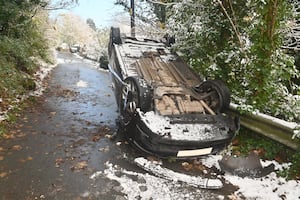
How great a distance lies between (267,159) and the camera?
4688 millimetres

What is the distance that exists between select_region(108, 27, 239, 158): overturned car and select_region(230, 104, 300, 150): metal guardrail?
48 centimetres

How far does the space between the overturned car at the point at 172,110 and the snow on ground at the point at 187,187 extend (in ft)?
1.79

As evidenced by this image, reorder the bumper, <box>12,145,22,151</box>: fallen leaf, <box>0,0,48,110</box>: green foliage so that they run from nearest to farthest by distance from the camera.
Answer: the bumper → <box>12,145,22,151</box>: fallen leaf → <box>0,0,48,110</box>: green foliage

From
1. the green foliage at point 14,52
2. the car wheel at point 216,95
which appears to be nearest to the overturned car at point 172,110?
the car wheel at point 216,95

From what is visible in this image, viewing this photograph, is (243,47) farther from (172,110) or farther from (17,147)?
(17,147)

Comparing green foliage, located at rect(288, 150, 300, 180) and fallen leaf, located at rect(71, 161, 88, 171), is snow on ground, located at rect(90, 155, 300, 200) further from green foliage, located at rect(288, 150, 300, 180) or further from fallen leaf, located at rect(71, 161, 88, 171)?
fallen leaf, located at rect(71, 161, 88, 171)

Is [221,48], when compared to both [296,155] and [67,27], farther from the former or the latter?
[67,27]

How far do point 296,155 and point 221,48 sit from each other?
137 inches

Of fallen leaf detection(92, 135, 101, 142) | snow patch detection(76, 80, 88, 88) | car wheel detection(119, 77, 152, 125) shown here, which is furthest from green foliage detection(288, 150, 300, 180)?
snow patch detection(76, 80, 88, 88)

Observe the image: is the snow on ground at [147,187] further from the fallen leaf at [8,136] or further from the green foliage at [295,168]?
the fallen leaf at [8,136]

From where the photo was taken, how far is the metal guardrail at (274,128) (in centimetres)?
432

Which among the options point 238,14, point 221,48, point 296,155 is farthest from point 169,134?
point 238,14

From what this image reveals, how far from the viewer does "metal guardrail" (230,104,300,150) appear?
14.2 ft

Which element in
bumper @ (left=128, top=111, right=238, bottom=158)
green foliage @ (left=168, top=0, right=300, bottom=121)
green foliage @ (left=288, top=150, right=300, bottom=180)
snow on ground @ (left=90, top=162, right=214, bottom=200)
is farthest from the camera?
green foliage @ (left=168, top=0, right=300, bottom=121)
